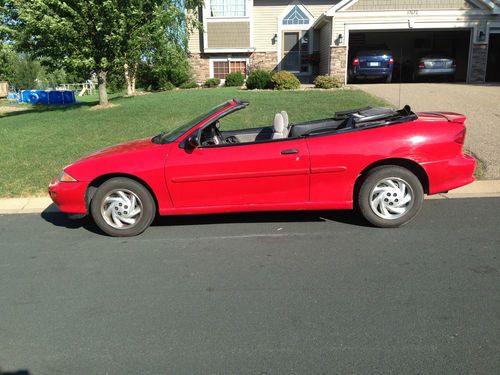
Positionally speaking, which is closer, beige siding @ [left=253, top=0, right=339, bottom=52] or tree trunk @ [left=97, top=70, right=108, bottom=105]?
tree trunk @ [left=97, top=70, right=108, bottom=105]

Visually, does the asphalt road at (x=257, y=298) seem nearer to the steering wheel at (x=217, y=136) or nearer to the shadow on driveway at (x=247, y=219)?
the shadow on driveway at (x=247, y=219)

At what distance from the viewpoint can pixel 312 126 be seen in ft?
19.9

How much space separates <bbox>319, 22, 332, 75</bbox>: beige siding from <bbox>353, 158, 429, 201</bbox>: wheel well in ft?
57.6

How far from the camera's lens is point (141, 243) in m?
5.14

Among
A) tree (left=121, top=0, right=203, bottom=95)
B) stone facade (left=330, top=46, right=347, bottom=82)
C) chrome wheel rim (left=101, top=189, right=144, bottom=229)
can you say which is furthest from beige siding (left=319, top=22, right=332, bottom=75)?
chrome wheel rim (left=101, top=189, right=144, bottom=229)

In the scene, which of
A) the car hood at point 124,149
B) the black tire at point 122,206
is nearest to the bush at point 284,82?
the car hood at point 124,149

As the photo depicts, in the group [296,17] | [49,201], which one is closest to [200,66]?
[296,17]

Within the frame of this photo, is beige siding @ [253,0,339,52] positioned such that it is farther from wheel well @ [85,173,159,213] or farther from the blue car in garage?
wheel well @ [85,173,159,213]

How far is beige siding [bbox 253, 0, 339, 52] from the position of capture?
1035 inches

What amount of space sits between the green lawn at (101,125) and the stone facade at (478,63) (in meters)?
8.35

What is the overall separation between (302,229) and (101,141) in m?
6.61

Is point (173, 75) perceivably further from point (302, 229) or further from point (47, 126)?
point (302, 229)

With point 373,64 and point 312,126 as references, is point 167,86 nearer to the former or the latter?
point 373,64

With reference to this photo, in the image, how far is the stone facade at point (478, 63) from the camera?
21219 millimetres
